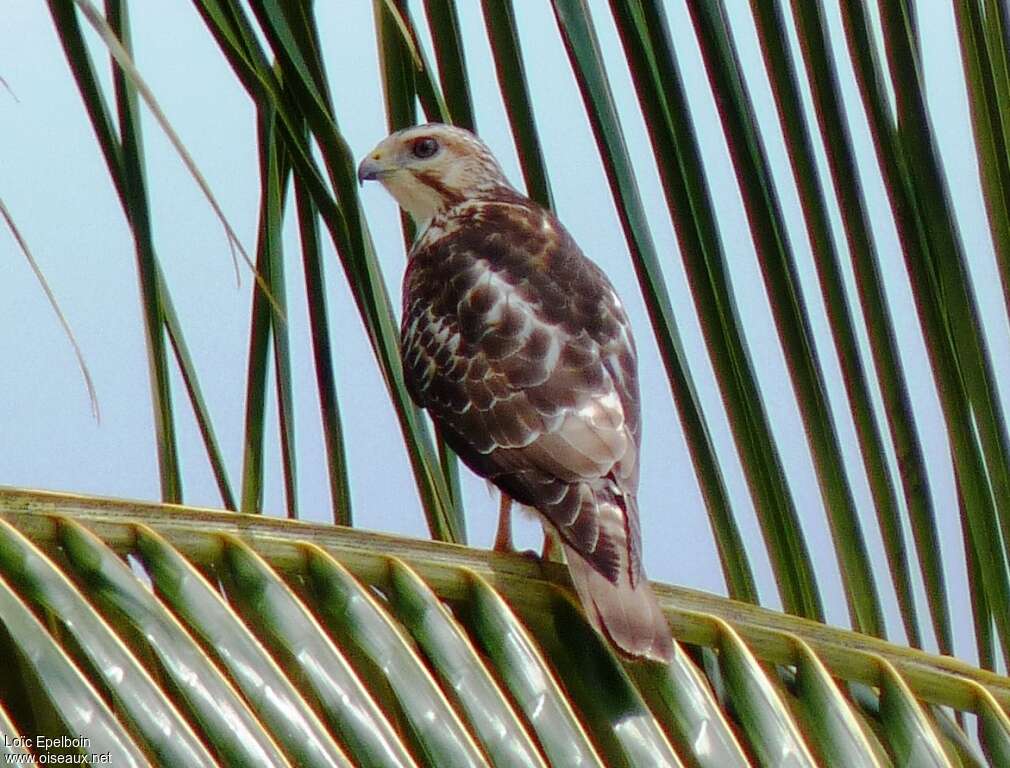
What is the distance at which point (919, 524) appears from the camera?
2508 mm

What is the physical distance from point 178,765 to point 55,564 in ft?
1.20

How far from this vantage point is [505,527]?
3.40 metres

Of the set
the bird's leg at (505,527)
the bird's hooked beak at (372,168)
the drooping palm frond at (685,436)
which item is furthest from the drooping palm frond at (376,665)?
the bird's hooked beak at (372,168)

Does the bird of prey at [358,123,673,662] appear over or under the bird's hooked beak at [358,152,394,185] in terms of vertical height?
under

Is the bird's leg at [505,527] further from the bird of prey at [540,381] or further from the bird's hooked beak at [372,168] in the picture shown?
the bird's hooked beak at [372,168]

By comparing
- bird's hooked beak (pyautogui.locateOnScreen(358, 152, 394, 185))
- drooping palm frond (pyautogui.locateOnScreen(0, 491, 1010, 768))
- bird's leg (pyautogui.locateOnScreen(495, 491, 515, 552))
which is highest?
bird's hooked beak (pyautogui.locateOnScreen(358, 152, 394, 185))

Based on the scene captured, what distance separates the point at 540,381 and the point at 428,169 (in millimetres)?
1486

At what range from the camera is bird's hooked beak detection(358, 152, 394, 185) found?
14.4ft

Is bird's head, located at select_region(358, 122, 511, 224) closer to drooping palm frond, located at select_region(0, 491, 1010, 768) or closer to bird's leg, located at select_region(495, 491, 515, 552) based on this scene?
bird's leg, located at select_region(495, 491, 515, 552)

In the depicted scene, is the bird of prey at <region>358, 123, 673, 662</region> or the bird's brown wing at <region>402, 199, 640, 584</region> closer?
the bird of prey at <region>358, 123, 673, 662</region>

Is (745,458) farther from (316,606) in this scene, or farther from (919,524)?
(316,606)

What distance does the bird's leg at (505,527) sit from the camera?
11.1 feet

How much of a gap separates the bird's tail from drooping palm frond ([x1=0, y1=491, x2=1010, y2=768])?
25mm

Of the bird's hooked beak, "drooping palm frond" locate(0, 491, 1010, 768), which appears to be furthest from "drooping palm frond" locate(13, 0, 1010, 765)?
the bird's hooked beak
